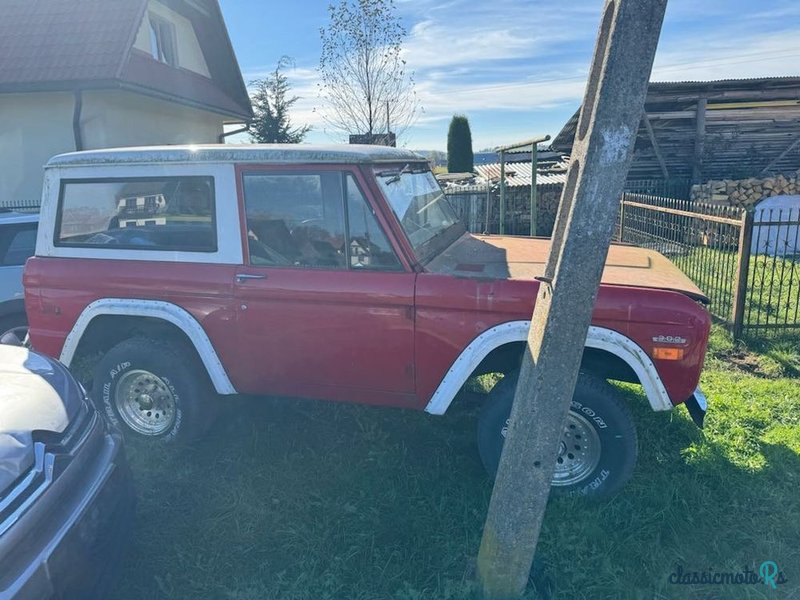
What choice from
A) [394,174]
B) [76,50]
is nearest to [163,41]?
[76,50]

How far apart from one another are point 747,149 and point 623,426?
50.7 ft

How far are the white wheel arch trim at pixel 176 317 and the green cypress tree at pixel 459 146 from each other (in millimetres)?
21029

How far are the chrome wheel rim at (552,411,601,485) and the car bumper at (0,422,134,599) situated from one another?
7.43 ft

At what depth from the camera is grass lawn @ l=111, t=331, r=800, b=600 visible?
9.36ft

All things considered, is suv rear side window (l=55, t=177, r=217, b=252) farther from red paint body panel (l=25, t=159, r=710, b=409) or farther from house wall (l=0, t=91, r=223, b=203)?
house wall (l=0, t=91, r=223, b=203)

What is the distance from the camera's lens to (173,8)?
1547 centimetres

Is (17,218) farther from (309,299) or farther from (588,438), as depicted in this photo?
(588,438)

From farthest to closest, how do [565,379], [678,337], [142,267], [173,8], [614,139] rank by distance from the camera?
1. [173,8]
2. [142,267]
3. [678,337]
4. [565,379]
5. [614,139]

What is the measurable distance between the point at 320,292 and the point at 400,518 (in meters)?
1.37

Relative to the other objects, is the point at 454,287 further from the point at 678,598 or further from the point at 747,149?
the point at 747,149

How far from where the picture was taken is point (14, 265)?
5.90 meters

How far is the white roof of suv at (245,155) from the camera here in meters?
3.60

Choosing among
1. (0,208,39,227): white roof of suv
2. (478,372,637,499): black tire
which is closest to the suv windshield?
(478,372,637,499): black tire

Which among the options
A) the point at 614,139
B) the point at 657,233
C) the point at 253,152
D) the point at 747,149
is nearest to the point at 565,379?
the point at 614,139
